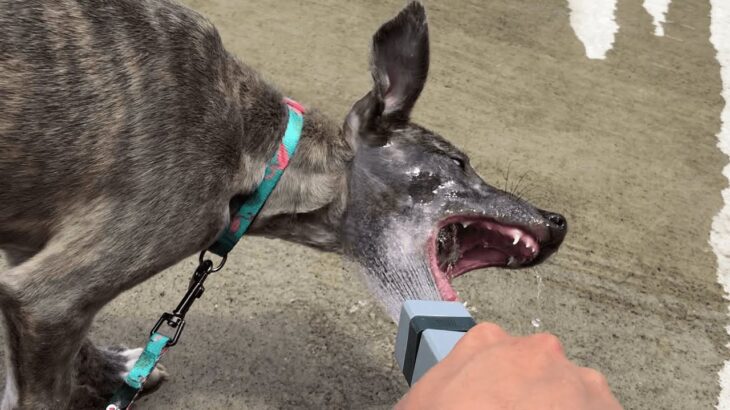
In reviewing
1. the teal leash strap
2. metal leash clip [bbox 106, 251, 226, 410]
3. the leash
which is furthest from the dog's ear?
the teal leash strap

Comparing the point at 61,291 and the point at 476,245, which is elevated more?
the point at 61,291

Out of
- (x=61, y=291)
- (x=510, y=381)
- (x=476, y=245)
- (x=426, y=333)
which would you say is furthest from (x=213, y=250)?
(x=510, y=381)

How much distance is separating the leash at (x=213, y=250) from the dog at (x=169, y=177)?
0.15ft

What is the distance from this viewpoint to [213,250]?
2822mm

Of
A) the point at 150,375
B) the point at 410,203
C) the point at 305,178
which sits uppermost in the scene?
the point at 305,178

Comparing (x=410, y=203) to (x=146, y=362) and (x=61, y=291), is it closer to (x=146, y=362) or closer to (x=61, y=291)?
(x=146, y=362)

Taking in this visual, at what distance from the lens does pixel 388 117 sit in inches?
117

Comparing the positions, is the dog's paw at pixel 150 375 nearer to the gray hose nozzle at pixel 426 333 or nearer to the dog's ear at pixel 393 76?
the dog's ear at pixel 393 76

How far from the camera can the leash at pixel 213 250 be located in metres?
2.62

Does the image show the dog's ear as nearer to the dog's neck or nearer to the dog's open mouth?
the dog's neck

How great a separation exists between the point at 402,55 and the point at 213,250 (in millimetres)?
1008

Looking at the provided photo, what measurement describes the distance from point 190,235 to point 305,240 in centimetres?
60

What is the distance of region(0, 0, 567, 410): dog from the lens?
2.33m

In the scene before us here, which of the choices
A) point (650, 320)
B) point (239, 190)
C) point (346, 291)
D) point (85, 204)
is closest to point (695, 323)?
point (650, 320)
